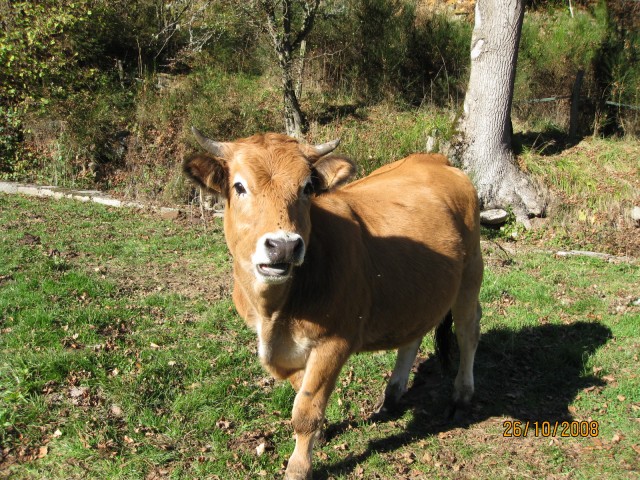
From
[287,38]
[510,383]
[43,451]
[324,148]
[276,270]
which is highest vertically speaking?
[287,38]

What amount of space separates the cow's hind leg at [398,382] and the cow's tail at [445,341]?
338mm

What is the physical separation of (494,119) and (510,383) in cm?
666

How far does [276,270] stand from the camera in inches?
141

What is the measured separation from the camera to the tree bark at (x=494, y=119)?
438 inches

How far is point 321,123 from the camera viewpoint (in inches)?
589

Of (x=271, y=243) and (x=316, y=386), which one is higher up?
(x=271, y=243)

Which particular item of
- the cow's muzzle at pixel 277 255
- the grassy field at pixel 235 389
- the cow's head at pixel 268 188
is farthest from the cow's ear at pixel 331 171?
the grassy field at pixel 235 389

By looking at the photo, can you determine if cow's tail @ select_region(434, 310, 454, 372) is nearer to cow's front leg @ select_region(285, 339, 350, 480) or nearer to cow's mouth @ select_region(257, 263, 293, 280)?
cow's front leg @ select_region(285, 339, 350, 480)

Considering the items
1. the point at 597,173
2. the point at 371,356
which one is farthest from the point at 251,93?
the point at 371,356

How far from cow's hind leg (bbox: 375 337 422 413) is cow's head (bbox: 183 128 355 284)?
2.02m

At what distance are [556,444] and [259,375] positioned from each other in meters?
2.71

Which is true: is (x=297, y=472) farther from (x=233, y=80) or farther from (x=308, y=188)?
(x=233, y=80)

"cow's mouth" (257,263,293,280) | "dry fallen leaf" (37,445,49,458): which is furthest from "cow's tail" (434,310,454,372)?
"dry fallen leaf" (37,445,49,458)

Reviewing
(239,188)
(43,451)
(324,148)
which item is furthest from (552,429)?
(43,451)
